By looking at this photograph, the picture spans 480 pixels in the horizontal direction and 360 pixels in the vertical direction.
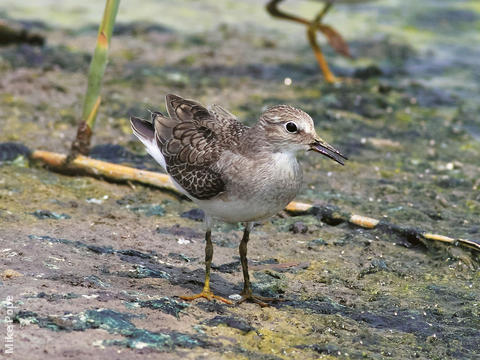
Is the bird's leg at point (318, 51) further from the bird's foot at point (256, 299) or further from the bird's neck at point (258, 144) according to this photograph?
the bird's foot at point (256, 299)

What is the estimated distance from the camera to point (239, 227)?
19.5ft

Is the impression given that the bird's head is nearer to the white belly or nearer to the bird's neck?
the bird's neck

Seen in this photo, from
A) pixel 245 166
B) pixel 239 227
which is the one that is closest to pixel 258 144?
pixel 245 166

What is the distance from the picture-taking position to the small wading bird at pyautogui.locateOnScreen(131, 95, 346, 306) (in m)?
4.54

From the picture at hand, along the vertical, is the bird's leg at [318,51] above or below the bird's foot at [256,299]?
above

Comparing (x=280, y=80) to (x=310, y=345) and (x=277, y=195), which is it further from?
(x=310, y=345)

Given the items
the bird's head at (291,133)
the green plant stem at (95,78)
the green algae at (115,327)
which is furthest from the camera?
the green plant stem at (95,78)

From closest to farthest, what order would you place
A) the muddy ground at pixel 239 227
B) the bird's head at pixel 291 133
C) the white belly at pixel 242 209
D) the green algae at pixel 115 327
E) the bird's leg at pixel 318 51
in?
the green algae at pixel 115 327, the muddy ground at pixel 239 227, the white belly at pixel 242 209, the bird's head at pixel 291 133, the bird's leg at pixel 318 51

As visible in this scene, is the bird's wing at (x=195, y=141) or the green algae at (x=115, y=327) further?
the bird's wing at (x=195, y=141)

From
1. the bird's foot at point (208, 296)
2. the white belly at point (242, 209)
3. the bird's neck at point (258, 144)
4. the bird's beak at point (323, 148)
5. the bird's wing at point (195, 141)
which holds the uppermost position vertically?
the bird's beak at point (323, 148)

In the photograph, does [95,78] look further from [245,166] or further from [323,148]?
[323,148]

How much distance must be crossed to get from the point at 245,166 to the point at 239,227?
1.41 m

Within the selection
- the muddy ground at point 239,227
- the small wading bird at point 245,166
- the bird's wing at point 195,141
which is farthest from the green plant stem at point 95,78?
the small wading bird at point 245,166

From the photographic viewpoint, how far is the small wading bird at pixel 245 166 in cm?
454
